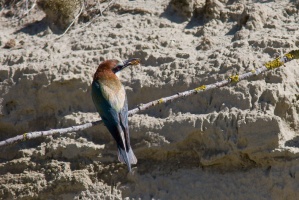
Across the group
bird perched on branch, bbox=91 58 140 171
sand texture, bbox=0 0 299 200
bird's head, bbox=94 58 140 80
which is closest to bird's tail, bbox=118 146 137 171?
bird perched on branch, bbox=91 58 140 171

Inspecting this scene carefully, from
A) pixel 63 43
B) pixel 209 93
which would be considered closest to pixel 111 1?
pixel 63 43

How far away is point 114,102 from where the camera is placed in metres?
3.44

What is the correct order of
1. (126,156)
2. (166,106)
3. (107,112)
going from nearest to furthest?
(126,156)
(107,112)
(166,106)

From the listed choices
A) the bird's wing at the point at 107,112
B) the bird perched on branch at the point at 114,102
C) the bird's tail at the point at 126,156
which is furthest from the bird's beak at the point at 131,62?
the bird's tail at the point at 126,156

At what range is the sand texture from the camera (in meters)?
3.22

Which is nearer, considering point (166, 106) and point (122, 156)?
point (122, 156)

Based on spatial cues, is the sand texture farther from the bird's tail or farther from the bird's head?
the bird's tail

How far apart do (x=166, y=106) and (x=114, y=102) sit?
27 cm

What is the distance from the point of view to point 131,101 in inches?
143

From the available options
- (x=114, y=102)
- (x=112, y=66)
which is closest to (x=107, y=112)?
(x=114, y=102)

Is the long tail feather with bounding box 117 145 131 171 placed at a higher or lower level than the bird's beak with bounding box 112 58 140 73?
lower

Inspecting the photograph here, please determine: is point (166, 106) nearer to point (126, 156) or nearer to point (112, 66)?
point (112, 66)

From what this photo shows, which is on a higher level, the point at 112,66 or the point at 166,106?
the point at 112,66

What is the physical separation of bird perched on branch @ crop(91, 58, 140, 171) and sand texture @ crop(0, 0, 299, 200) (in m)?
0.15
